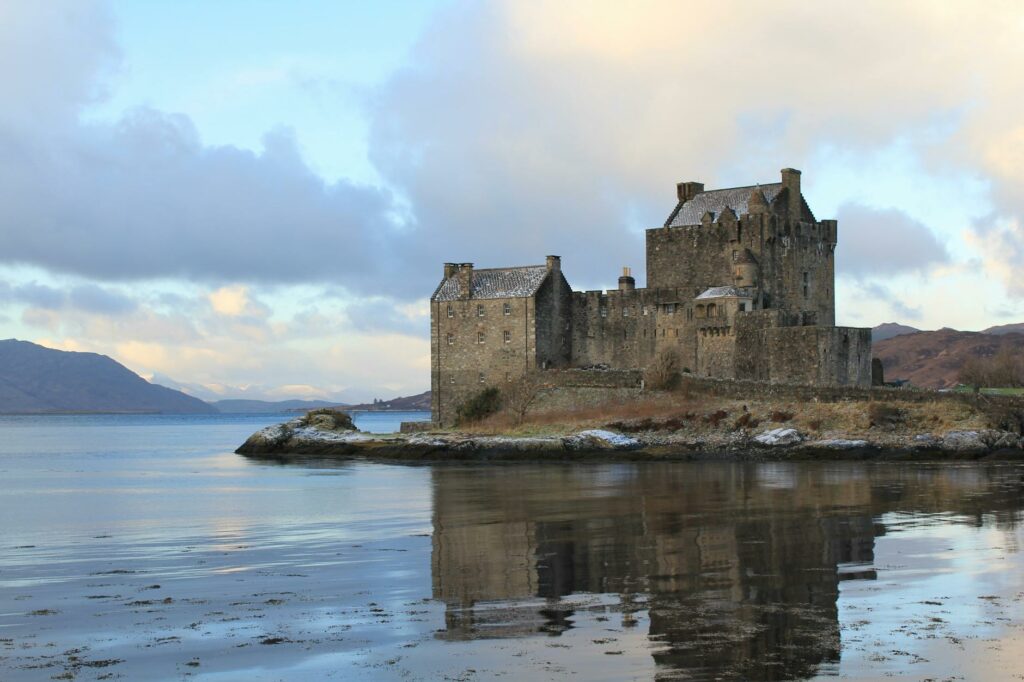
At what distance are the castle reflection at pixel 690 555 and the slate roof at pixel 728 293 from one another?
25.9 meters

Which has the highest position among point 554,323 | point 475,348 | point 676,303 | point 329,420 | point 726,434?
point 676,303

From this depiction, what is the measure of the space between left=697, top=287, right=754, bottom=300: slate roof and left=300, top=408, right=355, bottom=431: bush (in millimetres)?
20368

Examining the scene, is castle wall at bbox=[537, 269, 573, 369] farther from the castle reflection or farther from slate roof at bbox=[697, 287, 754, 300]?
the castle reflection

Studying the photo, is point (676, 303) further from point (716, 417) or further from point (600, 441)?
point (600, 441)

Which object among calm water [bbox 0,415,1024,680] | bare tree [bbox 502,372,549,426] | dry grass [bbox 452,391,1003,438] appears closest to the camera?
calm water [bbox 0,415,1024,680]

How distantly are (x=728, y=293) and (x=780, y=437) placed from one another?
45.2 feet

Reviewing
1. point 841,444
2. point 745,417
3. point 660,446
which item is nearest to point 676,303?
point 745,417

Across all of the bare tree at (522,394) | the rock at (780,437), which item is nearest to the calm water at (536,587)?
the rock at (780,437)

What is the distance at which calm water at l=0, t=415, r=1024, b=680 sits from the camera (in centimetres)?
1190

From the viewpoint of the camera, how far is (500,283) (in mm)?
66438

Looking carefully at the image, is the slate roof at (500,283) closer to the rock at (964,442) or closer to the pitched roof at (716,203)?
the pitched roof at (716,203)

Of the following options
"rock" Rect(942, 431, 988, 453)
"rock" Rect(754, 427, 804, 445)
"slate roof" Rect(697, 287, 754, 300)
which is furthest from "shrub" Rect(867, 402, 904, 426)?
"slate roof" Rect(697, 287, 754, 300)

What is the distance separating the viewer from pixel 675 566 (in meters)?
17.5

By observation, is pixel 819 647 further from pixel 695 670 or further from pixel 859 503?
pixel 859 503
